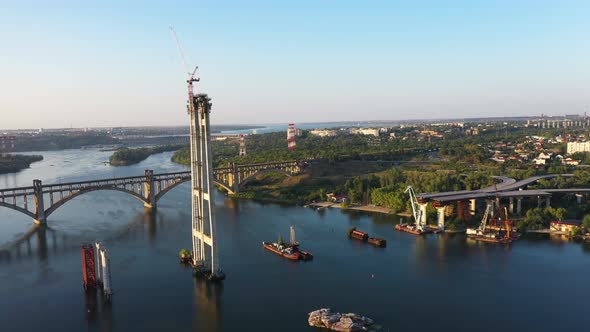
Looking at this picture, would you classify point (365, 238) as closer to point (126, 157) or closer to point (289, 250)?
point (289, 250)

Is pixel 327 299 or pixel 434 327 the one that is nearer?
pixel 434 327

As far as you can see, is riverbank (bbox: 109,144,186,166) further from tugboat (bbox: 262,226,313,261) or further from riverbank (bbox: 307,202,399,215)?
tugboat (bbox: 262,226,313,261)

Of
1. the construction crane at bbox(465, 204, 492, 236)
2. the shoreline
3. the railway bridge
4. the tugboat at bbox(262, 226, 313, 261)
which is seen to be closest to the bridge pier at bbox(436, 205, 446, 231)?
the construction crane at bbox(465, 204, 492, 236)

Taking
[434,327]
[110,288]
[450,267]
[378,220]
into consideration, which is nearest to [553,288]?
[450,267]

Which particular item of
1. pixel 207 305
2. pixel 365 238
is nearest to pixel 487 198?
pixel 365 238

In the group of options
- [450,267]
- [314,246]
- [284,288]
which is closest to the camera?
[284,288]

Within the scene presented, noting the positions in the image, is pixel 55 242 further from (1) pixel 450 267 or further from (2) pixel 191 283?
(1) pixel 450 267
